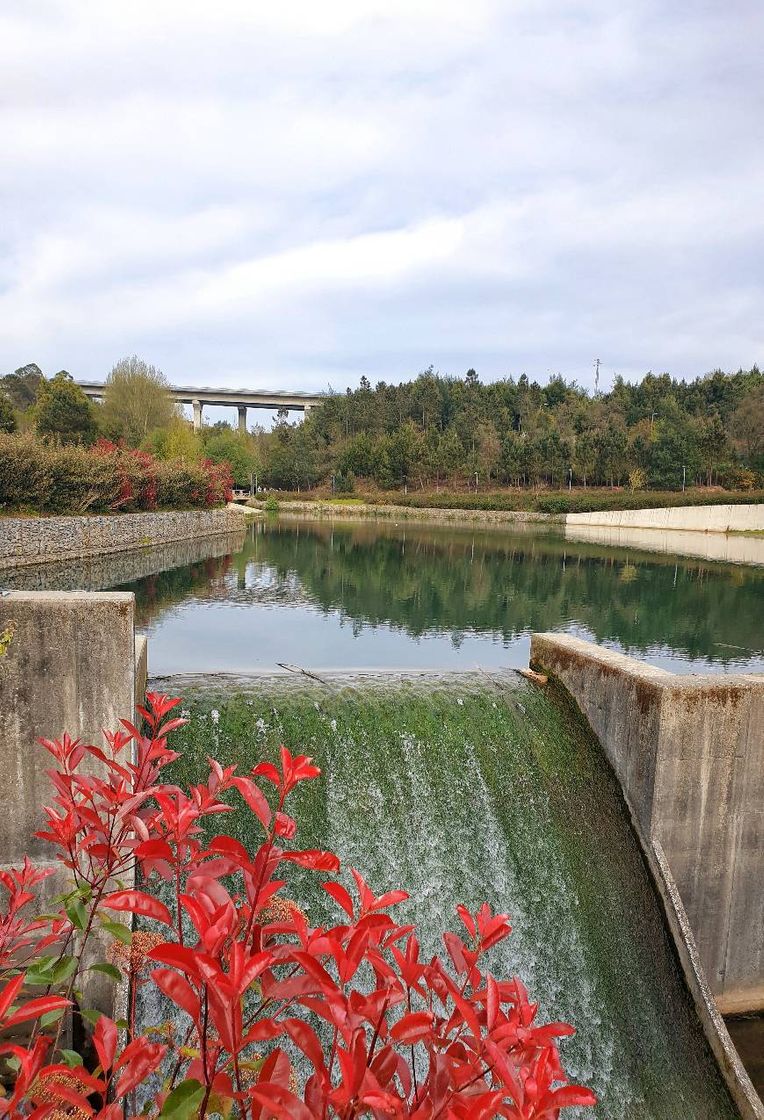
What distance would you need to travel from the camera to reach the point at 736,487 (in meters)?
46.5

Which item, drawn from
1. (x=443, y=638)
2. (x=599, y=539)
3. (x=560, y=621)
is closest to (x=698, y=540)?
(x=599, y=539)

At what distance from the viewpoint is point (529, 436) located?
57.0m

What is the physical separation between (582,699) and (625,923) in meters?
1.37

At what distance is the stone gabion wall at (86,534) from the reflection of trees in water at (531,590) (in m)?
2.64

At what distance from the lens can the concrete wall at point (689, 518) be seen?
3712 centimetres

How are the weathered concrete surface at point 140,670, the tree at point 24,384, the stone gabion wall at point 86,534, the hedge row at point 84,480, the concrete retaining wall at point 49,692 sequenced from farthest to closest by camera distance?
the tree at point 24,384 → the hedge row at point 84,480 → the stone gabion wall at point 86,534 → the weathered concrete surface at point 140,670 → the concrete retaining wall at point 49,692

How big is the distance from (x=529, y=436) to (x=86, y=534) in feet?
142

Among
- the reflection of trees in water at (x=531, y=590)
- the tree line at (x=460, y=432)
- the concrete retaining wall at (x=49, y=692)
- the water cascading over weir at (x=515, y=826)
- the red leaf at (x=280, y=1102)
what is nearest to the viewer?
the red leaf at (x=280, y=1102)

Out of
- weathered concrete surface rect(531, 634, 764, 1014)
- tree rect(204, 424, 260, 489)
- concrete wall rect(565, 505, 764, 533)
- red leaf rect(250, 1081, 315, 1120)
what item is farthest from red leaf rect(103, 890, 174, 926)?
tree rect(204, 424, 260, 489)

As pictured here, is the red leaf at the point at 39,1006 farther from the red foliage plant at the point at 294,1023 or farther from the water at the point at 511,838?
the water at the point at 511,838

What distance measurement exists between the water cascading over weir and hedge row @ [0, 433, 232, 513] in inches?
543

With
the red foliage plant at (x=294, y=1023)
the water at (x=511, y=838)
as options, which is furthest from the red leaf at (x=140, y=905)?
the water at (x=511, y=838)

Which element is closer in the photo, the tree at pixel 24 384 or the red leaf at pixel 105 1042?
the red leaf at pixel 105 1042

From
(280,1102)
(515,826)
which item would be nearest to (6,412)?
(515,826)
